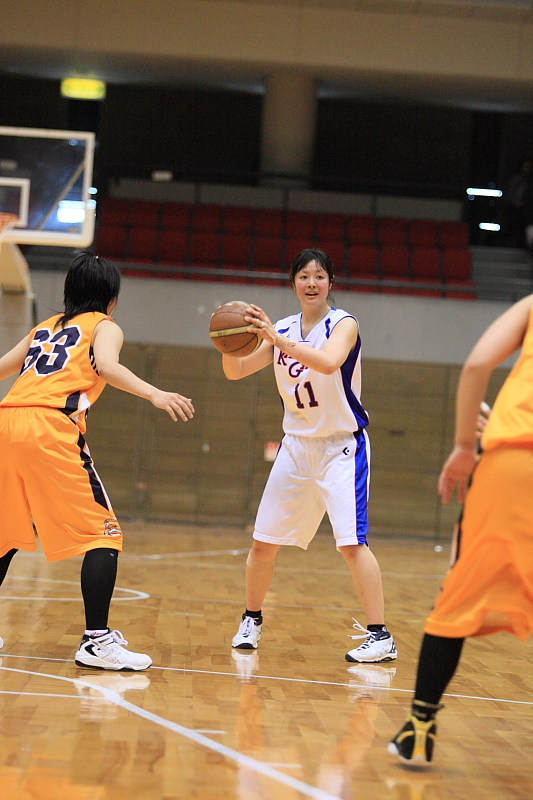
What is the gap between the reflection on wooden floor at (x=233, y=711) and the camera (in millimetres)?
2299

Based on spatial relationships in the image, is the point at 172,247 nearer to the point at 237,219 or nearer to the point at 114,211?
the point at 237,219

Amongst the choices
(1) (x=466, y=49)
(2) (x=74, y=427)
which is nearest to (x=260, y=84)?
(1) (x=466, y=49)

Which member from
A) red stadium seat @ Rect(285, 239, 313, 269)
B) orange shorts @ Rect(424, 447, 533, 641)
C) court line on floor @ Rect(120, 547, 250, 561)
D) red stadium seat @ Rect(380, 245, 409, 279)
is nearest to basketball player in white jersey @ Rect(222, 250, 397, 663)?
orange shorts @ Rect(424, 447, 533, 641)

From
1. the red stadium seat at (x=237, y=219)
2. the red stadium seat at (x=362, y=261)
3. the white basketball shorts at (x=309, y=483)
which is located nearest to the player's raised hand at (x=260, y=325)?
the white basketball shorts at (x=309, y=483)

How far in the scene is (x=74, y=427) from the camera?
11.6ft

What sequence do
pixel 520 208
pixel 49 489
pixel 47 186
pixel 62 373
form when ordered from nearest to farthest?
pixel 49 489
pixel 62 373
pixel 47 186
pixel 520 208

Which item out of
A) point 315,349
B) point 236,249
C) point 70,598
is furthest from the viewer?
point 236,249

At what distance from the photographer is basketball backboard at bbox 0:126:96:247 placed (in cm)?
816

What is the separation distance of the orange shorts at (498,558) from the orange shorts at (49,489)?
1583 mm

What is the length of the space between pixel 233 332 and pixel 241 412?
8535 millimetres

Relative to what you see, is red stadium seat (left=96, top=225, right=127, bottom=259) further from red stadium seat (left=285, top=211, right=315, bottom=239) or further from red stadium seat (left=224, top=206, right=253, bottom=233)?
red stadium seat (left=285, top=211, right=315, bottom=239)

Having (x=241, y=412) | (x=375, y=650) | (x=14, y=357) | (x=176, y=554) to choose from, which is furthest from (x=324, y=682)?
(x=241, y=412)

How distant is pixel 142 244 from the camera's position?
44.1 feet

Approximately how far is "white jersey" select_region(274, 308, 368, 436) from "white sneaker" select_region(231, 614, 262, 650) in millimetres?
933
